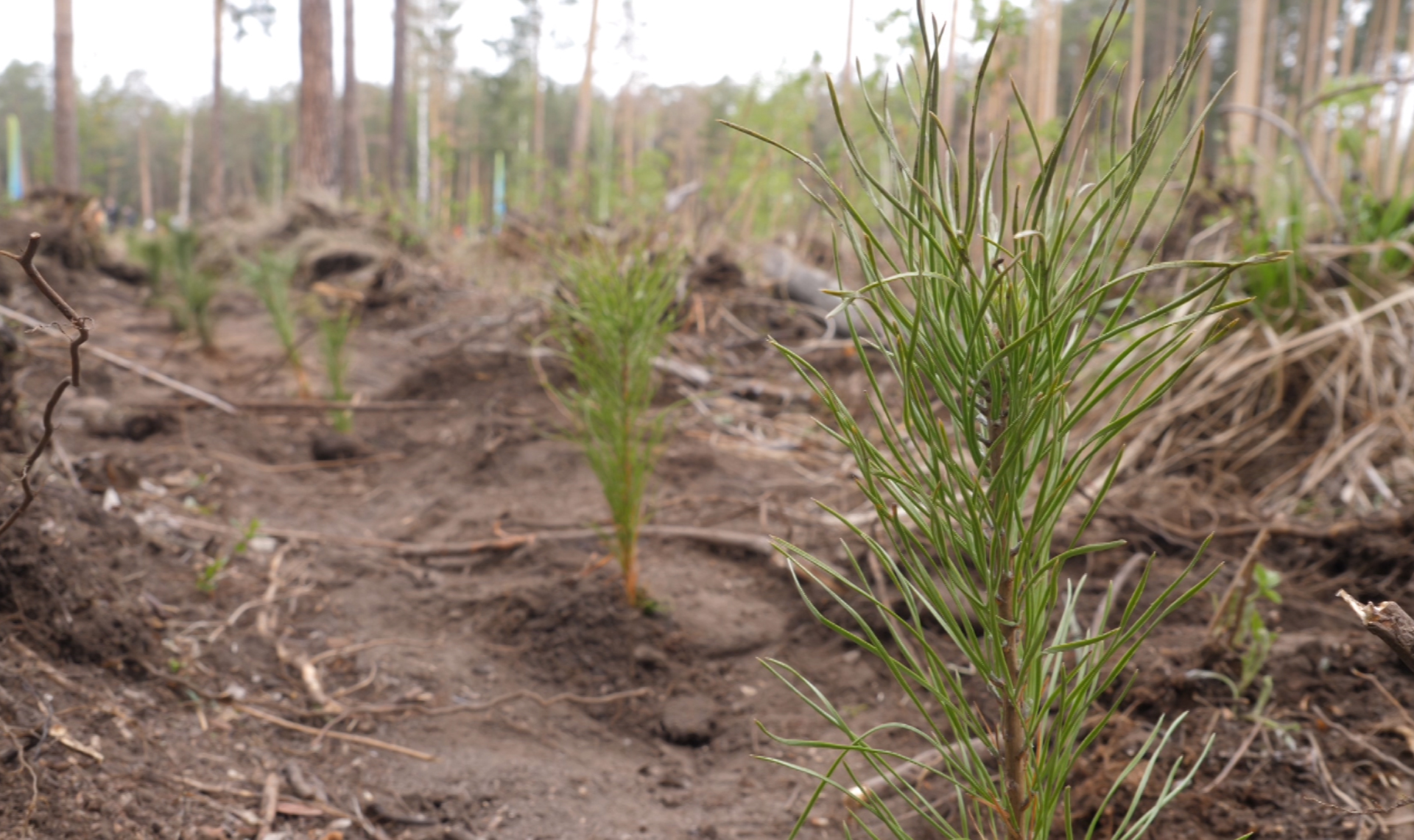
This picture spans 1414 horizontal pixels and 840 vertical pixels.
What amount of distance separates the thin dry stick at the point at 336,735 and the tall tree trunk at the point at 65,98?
13864mm

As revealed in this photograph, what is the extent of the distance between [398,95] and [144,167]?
42591 millimetres

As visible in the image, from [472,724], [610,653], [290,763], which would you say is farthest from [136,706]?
[610,653]

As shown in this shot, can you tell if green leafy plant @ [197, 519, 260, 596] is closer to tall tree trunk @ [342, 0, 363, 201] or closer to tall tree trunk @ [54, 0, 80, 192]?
tall tree trunk @ [54, 0, 80, 192]

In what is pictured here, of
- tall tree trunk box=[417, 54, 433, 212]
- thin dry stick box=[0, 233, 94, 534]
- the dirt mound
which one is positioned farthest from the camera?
tall tree trunk box=[417, 54, 433, 212]

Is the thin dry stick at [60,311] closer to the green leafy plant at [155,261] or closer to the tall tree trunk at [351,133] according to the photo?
the green leafy plant at [155,261]

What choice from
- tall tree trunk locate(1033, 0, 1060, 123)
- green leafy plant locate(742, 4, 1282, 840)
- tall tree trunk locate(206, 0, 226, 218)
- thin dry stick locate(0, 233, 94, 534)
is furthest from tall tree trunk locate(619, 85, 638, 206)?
tall tree trunk locate(206, 0, 226, 218)

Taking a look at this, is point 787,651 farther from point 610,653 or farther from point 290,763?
point 290,763

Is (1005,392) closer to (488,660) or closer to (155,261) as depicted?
(488,660)

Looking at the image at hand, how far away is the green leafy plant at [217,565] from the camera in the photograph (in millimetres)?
2529

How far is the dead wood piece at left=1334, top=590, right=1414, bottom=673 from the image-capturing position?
0.72 m

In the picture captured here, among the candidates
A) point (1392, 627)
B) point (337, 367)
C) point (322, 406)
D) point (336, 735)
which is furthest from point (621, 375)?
point (337, 367)

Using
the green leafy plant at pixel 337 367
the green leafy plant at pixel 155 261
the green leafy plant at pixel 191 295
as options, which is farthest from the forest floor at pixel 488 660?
the green leafy plant at pixel 155 261

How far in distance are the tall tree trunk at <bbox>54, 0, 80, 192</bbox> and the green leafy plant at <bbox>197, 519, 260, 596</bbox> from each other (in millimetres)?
12806

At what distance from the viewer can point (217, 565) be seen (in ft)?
8.40
